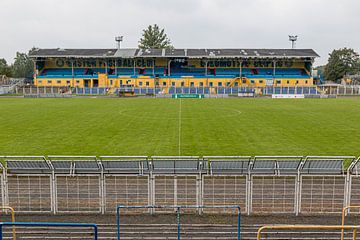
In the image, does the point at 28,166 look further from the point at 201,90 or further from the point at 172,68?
the point at 172,68

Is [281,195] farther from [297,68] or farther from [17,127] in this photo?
[297,68]

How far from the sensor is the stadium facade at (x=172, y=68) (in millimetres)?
90000

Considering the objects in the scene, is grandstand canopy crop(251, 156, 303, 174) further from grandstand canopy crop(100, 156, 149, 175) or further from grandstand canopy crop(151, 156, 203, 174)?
grandstand canopy crop(100, 156, 149, 175)

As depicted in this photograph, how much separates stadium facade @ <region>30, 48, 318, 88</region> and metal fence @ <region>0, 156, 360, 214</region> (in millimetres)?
74382

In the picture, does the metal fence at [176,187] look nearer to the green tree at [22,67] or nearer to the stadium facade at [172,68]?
the stadium facade at [172,68]

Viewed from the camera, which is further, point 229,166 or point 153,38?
point 153,38

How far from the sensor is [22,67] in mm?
138875

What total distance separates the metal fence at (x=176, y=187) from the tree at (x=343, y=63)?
112774 millimetres

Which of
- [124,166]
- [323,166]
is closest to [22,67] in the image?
[124,166]

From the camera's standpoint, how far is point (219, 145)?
22.8 meters

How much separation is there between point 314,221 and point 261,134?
1563 cm

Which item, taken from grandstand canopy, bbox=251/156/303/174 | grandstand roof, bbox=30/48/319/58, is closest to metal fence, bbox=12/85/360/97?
grandstand roof, bbox=30/48/319/58

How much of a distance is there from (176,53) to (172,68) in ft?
17.7

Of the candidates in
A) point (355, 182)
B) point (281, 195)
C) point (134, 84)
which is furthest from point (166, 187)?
Answer: point (134, 84)
